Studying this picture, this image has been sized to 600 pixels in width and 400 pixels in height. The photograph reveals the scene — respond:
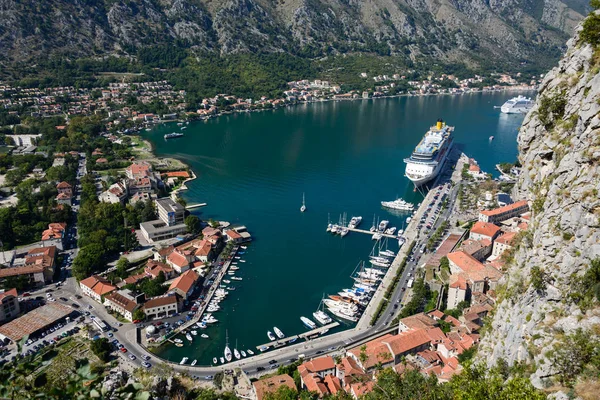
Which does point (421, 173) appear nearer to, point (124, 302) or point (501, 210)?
point (501, 210)

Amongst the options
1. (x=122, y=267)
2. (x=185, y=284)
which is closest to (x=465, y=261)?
(x=185, y=284)

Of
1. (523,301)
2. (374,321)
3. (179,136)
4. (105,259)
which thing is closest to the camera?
(523,301)

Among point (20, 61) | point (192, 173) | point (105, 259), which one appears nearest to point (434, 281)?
point (105, 259)

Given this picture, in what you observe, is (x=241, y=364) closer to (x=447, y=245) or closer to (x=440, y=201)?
(x=447, y=245)

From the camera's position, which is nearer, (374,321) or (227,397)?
(227,397)

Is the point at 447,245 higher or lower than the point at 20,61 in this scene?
lower

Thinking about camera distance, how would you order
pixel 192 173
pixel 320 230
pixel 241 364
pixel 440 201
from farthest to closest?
pixel 192 173, pixel 440 201, pixel 320 230, pixel 241 364
